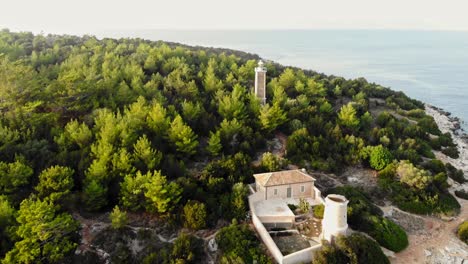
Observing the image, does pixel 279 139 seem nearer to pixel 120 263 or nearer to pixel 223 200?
pixel 223 200

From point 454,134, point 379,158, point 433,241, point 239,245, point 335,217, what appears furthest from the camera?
point 454,134

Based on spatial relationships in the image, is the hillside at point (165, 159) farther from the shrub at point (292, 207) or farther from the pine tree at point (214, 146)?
the shrub at point (292, 207)

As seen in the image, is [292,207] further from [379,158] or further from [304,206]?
[379,158]

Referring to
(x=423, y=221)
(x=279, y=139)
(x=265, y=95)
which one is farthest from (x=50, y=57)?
(x=423, y=221)

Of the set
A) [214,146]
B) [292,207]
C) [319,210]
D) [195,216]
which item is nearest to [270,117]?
[214,146]

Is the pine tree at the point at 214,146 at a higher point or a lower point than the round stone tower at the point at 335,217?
higher

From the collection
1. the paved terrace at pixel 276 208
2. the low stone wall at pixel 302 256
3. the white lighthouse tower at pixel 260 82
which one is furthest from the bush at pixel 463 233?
the white lighthouse tower at pixel 260 82
